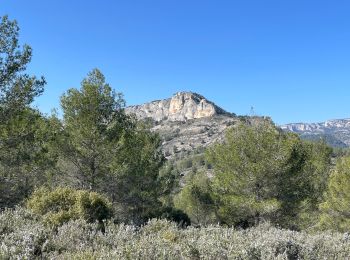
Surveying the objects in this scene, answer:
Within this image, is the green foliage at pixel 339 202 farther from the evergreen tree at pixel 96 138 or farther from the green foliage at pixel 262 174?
the evergreen tree at pixel 96 138

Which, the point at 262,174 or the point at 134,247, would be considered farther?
the point at 262,174

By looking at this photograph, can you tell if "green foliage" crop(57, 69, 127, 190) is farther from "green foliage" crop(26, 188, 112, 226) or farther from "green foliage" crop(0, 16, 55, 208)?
"green foliage" crop(26, 188, 112, 226)

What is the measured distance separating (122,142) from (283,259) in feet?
50.3

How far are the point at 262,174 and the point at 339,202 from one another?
8.29 metres

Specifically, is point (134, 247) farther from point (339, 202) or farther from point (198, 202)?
point (198, 202)

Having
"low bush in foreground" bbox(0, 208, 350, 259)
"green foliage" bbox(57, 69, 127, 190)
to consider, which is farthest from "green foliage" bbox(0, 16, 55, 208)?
"low bush in foreground" bbox(0, 208, 350, 259)

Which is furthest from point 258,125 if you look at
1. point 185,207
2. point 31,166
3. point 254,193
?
point 185,207

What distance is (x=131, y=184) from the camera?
80.7 feet

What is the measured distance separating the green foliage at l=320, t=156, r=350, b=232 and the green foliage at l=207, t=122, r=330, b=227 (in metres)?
3.59

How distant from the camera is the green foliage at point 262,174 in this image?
20703 mm

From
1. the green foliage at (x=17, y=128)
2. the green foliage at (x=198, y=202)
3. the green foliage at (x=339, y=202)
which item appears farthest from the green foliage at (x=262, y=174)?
the green foliage at (x=198, y=202)

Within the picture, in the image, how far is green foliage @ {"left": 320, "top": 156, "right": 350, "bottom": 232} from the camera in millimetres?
24641

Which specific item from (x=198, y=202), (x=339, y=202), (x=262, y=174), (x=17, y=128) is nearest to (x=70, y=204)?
(x=17, y=128)

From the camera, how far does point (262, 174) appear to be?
20875 millimetres
